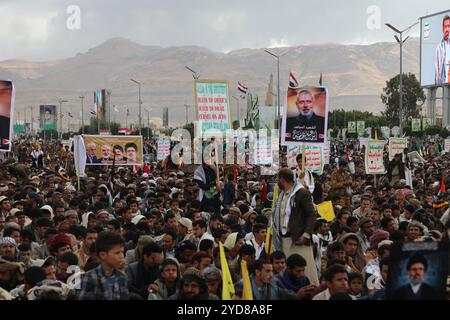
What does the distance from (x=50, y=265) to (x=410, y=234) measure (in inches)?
172

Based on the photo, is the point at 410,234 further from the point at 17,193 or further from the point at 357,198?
the point at 17,193

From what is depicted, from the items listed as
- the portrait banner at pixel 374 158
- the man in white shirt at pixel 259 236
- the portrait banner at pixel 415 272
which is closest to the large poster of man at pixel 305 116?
the man in white shirt at pixel 259 236

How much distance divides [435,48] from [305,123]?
6741 centimetres

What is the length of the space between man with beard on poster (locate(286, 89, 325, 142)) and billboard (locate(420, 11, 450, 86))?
65053 mm

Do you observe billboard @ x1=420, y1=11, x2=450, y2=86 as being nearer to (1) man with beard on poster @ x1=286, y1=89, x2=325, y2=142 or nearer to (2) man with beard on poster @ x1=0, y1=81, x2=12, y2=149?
(1) man with beard on poster @ x1=286, y1=89, x2=325, y2=142

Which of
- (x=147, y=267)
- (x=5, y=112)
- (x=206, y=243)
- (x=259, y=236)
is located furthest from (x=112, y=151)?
(x=147, y=267)

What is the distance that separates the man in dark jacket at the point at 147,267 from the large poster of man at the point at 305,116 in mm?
6381

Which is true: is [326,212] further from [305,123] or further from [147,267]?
[147,267]

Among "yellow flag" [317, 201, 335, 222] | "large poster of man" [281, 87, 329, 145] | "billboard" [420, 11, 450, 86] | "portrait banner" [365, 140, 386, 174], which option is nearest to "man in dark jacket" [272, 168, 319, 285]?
"yellow flag" [317, 201, 335, 222]

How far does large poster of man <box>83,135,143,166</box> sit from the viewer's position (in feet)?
73.8

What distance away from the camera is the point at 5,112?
14.8 metres
